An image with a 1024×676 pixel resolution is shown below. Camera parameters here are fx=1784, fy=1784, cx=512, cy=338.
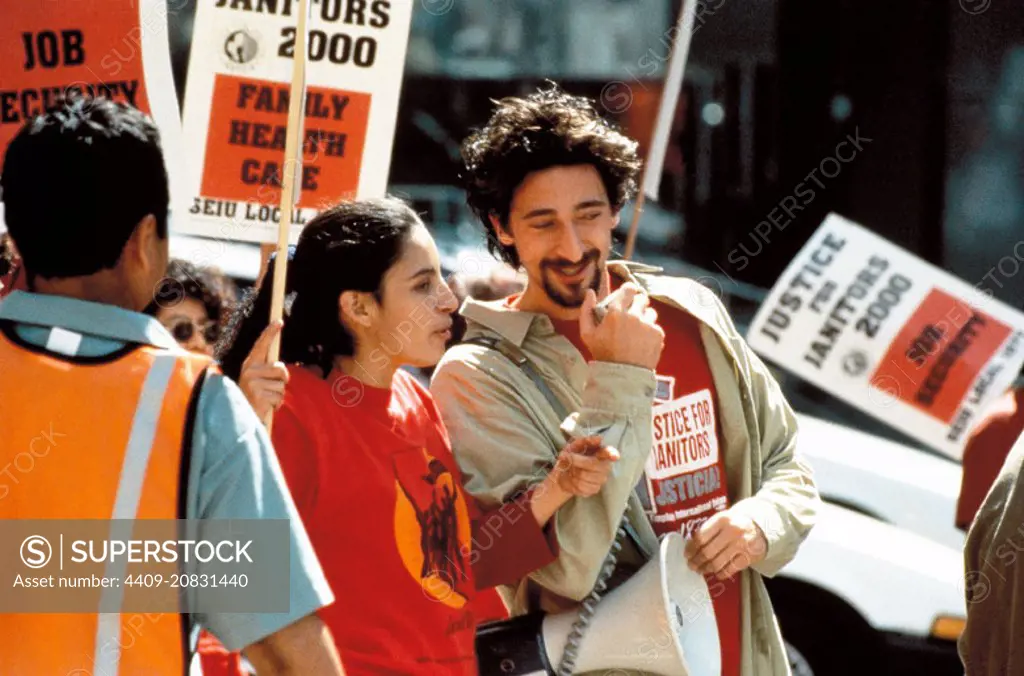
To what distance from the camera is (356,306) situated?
10.7ft

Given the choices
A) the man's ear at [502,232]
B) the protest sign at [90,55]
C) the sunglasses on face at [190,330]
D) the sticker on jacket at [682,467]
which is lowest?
the sunglasses on face at [190,330]

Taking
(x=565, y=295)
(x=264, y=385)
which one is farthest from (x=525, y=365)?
(x=264, y=385)

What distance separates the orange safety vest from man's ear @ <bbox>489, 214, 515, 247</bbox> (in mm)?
1575

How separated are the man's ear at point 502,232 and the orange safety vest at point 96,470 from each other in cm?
158

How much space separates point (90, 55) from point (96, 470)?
6.84 ft

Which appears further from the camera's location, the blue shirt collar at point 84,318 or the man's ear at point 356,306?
the man's ear at point 356,306

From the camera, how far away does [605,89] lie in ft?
33.1

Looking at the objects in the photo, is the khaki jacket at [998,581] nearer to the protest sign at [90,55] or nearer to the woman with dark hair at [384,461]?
the woman with dark hair at [384,461]

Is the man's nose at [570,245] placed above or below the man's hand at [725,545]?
above

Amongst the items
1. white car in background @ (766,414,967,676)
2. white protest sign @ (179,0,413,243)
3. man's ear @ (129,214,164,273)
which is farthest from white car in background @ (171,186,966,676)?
man's ear @ (129,214,164,273)

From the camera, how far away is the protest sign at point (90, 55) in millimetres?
3924

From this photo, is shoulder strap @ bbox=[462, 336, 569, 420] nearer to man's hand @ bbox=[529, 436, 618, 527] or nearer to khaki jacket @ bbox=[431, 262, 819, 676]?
khaki jacket @ bbox=[431, 262, 819, 676]

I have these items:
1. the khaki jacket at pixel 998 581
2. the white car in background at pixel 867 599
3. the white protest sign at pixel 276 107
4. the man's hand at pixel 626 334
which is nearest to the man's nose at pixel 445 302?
the man's hand at pixel 626 334

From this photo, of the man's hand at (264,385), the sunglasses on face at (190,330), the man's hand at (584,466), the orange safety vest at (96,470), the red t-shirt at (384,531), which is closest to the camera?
the orange safety vest at (96,470)
